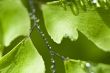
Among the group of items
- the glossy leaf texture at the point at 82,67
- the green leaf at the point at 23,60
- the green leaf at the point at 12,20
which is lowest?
the glossy leaf texture at the point at 82,67

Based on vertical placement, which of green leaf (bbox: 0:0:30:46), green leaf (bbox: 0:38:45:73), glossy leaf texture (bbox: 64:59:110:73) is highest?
green leaf (bbox: 0:0:30:46)

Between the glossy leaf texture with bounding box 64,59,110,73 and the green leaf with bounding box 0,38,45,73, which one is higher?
the green leaf with bounding box 0,38,45,73

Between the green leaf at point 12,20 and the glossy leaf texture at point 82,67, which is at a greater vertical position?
the green leaf at point 12,20
